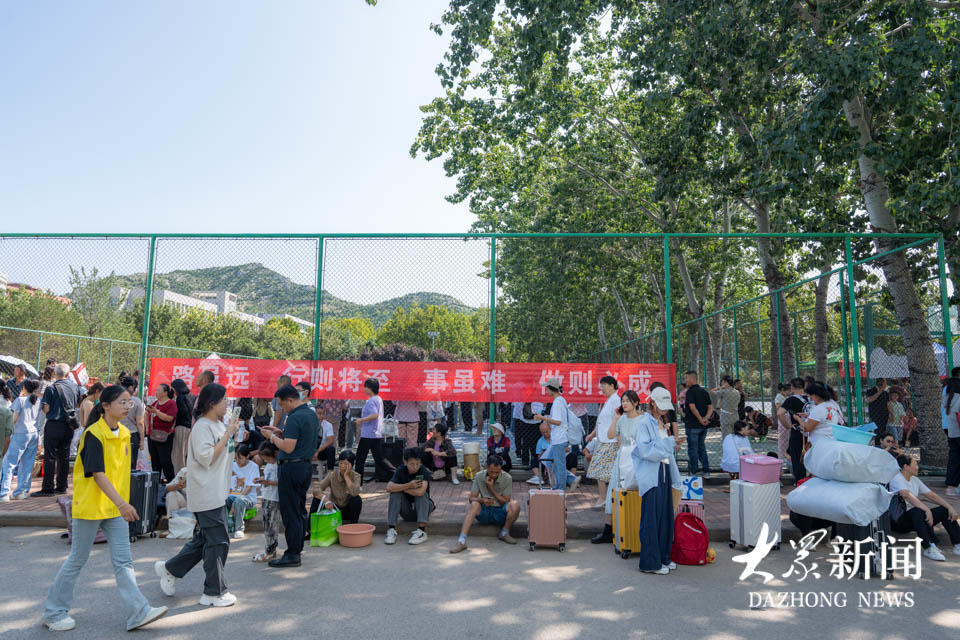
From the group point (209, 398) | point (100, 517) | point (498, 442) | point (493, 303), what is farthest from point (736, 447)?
point (100, 517)

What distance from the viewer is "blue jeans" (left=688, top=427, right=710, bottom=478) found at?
962 centimetres

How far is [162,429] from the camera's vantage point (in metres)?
7.54

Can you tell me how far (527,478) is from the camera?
32.1ft

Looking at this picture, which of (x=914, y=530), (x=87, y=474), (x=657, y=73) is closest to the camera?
(x=87, y=474)

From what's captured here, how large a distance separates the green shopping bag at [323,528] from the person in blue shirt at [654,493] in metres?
3.33

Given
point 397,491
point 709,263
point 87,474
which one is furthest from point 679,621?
point 709,263

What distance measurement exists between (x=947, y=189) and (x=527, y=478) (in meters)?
7.54

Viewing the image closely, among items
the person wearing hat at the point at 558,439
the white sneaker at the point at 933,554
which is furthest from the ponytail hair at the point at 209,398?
the white sneaker at the point at 933,554

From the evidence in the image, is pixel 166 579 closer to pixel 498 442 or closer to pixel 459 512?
pixel 459 512

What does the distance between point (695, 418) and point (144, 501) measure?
7.90 metres

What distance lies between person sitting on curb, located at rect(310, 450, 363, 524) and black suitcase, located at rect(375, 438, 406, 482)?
2.37 m

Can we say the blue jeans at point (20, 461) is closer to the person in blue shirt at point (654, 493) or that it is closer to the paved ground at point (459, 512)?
the paved ground at point (459, 512)

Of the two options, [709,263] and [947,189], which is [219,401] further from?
[709,263]

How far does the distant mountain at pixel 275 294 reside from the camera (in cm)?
935
